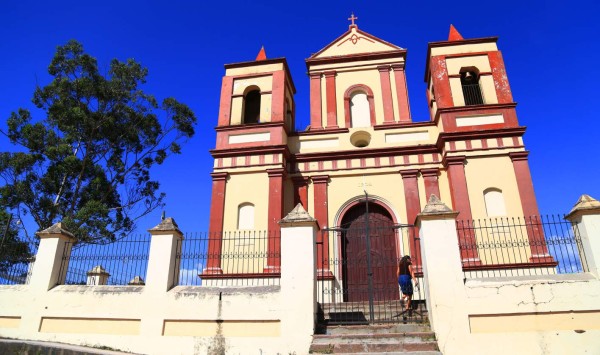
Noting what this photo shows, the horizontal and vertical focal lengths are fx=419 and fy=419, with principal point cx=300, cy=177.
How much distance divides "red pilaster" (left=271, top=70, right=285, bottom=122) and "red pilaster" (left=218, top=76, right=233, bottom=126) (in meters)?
1.74

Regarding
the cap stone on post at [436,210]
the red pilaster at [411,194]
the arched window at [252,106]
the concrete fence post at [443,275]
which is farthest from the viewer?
the arched window at [252,106]

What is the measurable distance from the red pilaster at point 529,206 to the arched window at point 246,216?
27.9 ft

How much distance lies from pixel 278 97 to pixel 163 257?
880 centimetres

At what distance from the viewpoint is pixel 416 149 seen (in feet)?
48.6

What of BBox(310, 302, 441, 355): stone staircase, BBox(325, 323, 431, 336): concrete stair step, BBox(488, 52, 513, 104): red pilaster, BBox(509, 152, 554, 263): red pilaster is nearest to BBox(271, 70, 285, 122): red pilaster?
BBox(488, 52, 513, 104): red pilaster

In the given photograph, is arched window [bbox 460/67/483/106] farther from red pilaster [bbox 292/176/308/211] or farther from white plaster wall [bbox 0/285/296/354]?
white plaster wall [bbox 0/285/296/354]

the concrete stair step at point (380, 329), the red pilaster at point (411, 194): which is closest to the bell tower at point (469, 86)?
the red pilaster at point (411, 194)

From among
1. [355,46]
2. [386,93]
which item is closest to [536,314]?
[386,93]

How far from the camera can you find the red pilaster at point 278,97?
15.8m

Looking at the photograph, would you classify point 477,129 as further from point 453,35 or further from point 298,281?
point 298,281

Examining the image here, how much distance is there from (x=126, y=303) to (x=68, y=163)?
11.2 m

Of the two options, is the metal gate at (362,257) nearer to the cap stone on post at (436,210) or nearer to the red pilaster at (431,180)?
the red pilaster at (431,180)

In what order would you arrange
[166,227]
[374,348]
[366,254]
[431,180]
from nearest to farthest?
[374,348] → [166,227] → [366,254] → [431,180]

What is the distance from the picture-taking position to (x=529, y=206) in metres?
12.8
